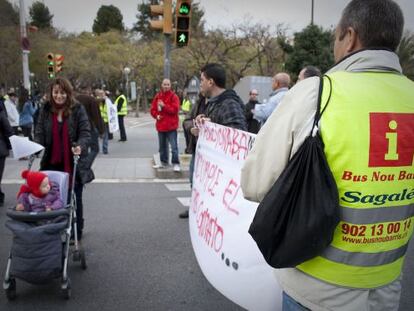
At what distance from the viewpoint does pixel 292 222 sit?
1.36 metres

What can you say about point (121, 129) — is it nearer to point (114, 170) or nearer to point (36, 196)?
point (114, 170)

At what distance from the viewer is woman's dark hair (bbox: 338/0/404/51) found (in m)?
1.45

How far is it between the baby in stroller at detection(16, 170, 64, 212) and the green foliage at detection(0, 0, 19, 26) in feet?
113

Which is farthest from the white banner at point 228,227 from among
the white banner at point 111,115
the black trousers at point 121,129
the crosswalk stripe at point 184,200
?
the black trousers at point 121,129

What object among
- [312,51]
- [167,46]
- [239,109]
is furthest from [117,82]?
[239,109]

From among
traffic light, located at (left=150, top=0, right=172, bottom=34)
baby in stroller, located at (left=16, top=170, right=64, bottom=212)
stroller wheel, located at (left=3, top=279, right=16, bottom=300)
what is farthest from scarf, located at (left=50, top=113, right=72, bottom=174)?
traffic light, located at (left=150, top=0, right=172, bottom=34)

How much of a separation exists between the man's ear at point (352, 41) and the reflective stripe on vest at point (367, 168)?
0.41 ft

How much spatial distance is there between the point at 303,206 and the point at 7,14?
41872mm

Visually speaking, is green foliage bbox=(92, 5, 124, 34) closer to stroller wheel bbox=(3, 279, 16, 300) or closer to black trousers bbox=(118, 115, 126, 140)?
black trousers bbox=(118, 115, 126, 140)

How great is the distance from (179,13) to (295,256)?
29.3 ft

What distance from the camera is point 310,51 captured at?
30875 mm

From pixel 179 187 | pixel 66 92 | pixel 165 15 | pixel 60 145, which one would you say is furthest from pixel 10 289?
pixel 165 15

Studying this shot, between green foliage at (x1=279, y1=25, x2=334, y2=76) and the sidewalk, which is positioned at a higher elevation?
green foliage at (x1=279, y1=25, x2=334, y2=76)

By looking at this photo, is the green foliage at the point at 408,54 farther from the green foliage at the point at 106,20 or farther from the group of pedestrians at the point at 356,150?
the green foliage at the point at 106,20
